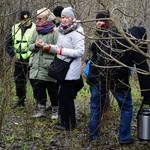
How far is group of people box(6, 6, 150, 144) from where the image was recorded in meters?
5.45

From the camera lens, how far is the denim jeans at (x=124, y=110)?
5.73 m

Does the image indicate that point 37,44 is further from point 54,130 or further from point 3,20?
point 3,20

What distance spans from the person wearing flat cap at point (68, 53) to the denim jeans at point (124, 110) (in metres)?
0.70

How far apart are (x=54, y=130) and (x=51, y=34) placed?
1.45m

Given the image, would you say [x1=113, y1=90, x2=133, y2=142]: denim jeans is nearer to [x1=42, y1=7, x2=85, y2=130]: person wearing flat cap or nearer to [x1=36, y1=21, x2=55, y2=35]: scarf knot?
[x1=42, y1=7, x2=85, y2=130]: person wearing flat cap

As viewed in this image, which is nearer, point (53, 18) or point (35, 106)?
point (53, 18)

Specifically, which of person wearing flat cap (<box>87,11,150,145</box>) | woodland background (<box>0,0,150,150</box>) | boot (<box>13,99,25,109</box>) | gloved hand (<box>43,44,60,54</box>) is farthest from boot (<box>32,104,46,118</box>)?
person wearing flat cap (<box>87,11,150,145</box>)

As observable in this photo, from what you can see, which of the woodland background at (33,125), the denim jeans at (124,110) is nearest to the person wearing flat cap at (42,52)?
the woodland background at (33,125)

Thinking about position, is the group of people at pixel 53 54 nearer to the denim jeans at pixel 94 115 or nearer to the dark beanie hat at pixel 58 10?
the dark beanie hat at pixel 58 10

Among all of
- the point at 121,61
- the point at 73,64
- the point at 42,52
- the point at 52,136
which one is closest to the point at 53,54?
the point at 42,52

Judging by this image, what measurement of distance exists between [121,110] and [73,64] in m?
0.94

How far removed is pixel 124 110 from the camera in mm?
5855

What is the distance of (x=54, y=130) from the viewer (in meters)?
6.76

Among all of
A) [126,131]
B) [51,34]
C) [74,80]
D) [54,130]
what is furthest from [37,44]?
[126,131]
